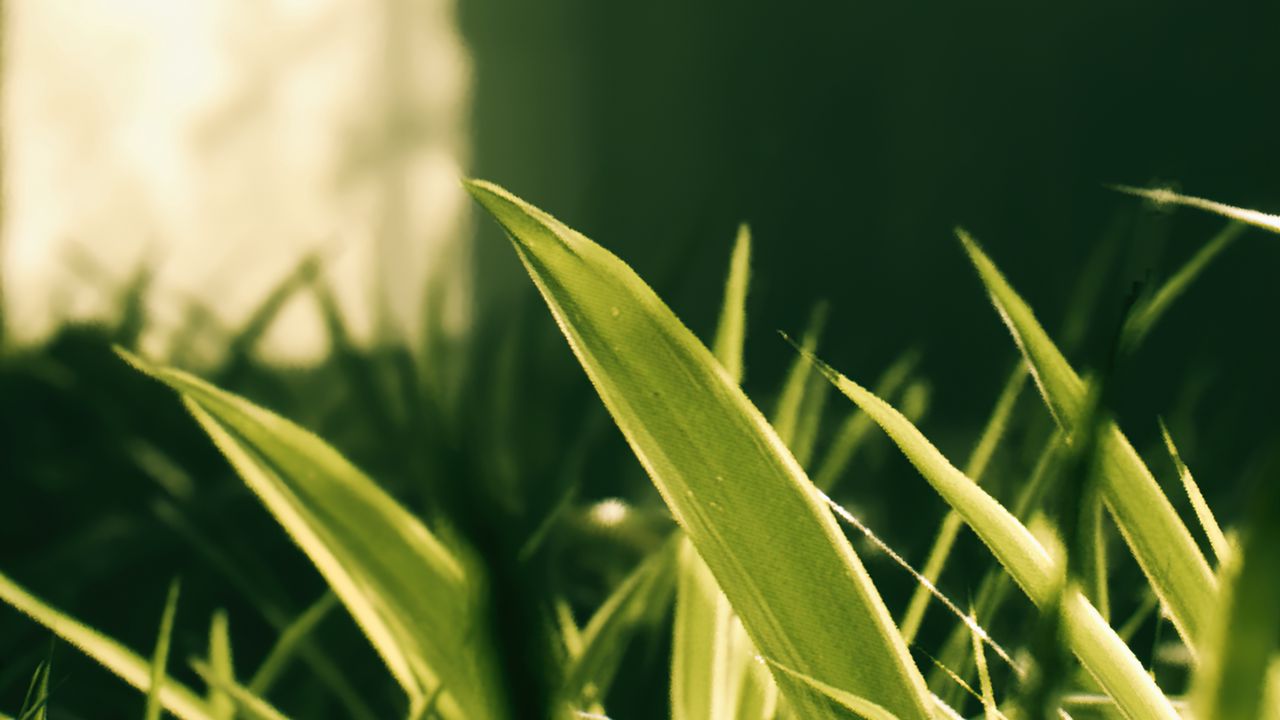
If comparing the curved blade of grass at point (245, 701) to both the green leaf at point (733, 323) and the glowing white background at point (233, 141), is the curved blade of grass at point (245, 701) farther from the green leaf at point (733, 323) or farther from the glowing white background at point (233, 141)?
the glowing white background at point (233, 141)

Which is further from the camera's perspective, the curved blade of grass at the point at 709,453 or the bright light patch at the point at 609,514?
the bright light patch at the point at 609,514

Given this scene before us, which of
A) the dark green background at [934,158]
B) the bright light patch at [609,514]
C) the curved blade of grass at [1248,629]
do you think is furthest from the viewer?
the dark green background at [934,158]

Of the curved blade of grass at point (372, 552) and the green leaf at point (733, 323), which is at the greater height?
the green leaf at point (733, 323)

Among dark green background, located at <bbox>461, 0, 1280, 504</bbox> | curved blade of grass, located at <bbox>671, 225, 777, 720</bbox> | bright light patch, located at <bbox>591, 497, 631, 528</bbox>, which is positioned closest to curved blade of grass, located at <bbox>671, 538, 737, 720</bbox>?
curved blade of grass, located at <bbox>671, 225, 777, 720</bbox>

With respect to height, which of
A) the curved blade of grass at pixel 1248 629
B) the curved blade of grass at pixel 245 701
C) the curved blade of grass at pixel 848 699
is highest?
the curved blade of grass at pixel 1248 629

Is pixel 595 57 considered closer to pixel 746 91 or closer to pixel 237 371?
pixel 746 91

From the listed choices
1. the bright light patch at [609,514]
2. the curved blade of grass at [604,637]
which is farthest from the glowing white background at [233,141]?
the curved blade of grass at [604,637]

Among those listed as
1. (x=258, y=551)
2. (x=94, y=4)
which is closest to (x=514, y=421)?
(x=258, y=551)
